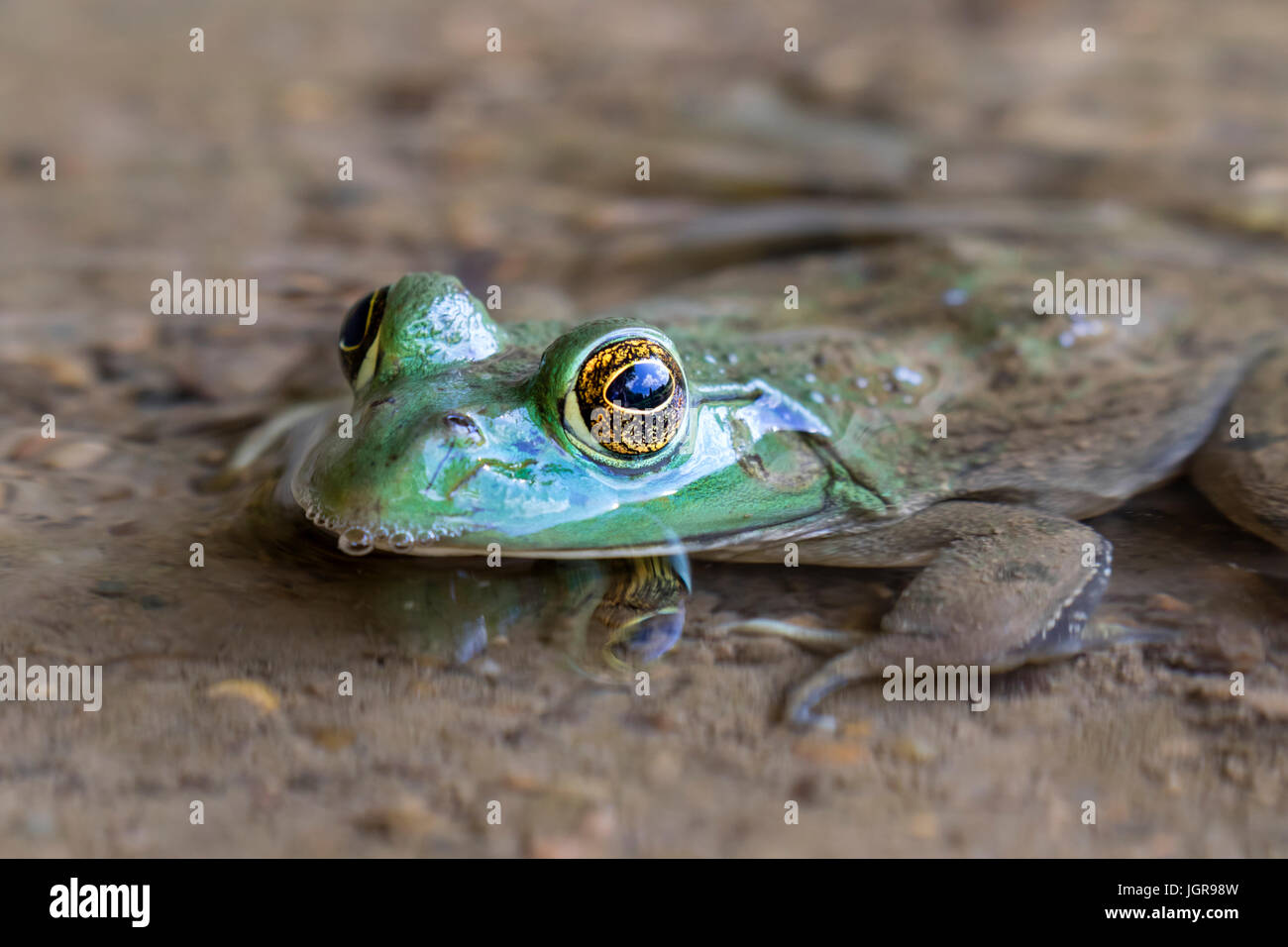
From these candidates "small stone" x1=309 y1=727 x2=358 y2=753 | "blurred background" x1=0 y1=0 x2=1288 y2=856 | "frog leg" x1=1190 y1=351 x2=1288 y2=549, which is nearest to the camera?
"blurred background" x1=0 y1=0 x2=1288 y2=856

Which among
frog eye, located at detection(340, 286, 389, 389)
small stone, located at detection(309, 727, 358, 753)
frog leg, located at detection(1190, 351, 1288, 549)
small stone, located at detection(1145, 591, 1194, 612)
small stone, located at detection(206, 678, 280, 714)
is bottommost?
small stone, located at detection(309, 727, 358, 753)

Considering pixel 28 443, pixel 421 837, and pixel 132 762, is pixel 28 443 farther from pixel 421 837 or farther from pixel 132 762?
pixel 421 837

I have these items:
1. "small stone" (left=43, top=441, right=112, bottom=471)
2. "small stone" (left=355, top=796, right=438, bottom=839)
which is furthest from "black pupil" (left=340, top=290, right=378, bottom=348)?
"small stone" (left=355, top=796, right=438, bottom=839)

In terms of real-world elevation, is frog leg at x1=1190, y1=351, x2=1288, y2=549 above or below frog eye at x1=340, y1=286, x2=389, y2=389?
below

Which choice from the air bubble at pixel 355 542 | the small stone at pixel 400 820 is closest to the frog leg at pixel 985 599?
the small stone at pixel 400 820

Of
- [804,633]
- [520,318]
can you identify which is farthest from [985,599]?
[520,318]

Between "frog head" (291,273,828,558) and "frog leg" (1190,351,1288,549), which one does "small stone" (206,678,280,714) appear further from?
"frog leg" (1190,351,1288,549)

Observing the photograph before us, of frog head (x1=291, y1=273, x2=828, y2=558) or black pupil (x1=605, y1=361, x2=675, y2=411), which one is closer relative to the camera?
frog head (x1=291, y1=273, x2=828, y2=558)

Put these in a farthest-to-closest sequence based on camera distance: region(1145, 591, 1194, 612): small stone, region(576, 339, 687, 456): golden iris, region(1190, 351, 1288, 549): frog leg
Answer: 1. region(1190, 351, 1288, 549): frog leg
2. region(1145, 591, 1194, 612): small stone
3. region(576, 339, 687, 456): golden iris
